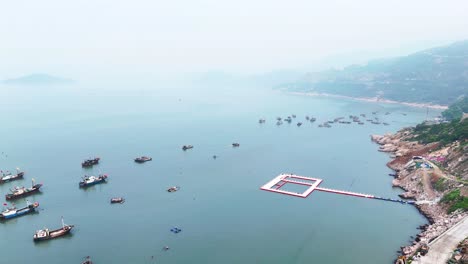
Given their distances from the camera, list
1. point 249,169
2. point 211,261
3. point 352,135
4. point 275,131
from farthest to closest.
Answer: point 275,131 → point 352,135 → point 249,169 → point 211,261

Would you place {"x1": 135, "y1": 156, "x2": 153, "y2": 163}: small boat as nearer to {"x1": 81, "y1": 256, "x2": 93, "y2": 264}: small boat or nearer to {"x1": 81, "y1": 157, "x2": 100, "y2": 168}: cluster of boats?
{"x1": 81, "y1": 157, "x2": 100, "y2": 168}: cluster of boats

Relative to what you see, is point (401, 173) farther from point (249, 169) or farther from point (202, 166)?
point (202, 166)

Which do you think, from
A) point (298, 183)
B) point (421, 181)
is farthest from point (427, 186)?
point (298, 183)

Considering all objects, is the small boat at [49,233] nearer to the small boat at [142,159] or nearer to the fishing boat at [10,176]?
the fishing boat at [10,176]

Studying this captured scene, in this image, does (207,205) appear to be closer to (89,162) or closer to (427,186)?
(427,186)

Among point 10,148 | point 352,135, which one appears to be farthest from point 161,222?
point 352,135
